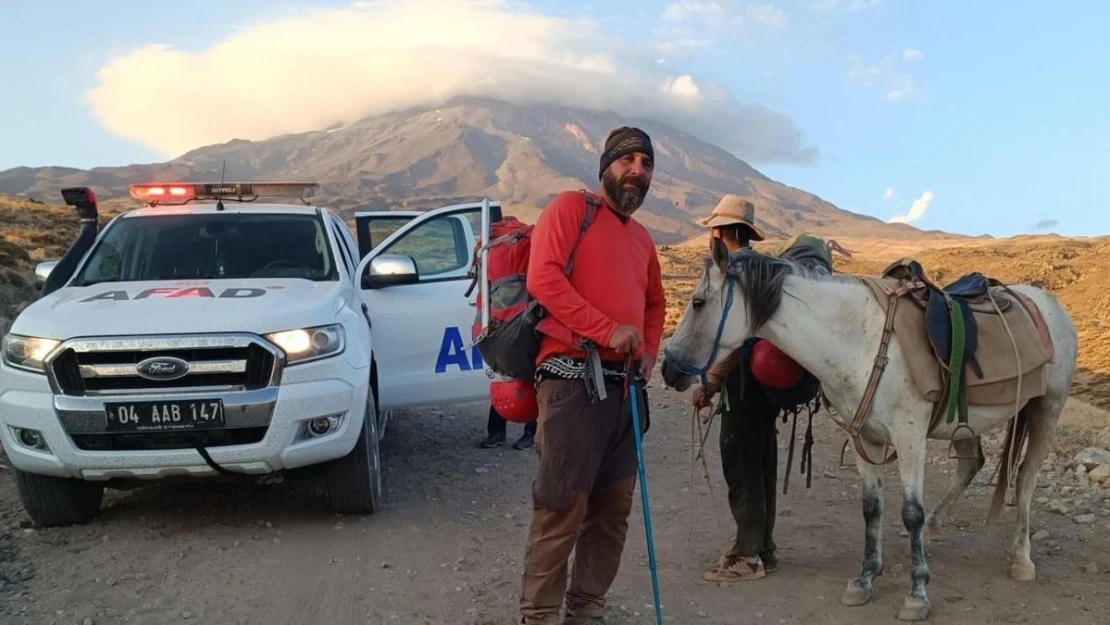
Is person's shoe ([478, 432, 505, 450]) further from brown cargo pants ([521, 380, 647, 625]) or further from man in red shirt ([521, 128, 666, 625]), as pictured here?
man in red shirt ([521, 128, 666, 625])

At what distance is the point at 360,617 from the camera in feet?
15.0

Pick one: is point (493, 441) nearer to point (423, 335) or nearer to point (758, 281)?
point (423, 335)

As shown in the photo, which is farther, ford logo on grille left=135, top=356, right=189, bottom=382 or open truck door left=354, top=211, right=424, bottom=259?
open truck door left=354, top=211, right=424, bottom=259

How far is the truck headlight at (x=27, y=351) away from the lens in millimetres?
5258

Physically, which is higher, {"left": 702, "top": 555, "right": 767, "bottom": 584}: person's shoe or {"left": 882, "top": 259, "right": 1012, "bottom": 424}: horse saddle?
{"left": 882, "top": 259, "right": 1012, "bottom": 424}: horse saddle

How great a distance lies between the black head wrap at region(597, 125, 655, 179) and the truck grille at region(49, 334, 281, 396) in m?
2.51

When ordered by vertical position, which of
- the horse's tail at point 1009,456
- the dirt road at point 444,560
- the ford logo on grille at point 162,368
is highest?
the ford logo on grille at point 162,368

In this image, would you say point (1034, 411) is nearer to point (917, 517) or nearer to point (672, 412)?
point (917, 517)

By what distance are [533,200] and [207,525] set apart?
193 meters

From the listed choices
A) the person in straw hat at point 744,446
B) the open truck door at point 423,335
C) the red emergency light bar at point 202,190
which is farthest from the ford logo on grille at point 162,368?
the person in straw hat at point 744,446

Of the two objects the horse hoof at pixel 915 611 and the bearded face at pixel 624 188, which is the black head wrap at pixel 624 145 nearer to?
the bearded face at pixel 624 188

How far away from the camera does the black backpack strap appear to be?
3.85m

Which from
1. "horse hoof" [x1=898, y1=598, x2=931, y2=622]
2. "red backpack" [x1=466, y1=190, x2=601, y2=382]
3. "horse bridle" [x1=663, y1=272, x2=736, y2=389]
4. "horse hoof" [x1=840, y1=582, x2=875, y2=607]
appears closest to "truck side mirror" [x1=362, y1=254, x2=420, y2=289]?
"red backpack" [x1=466, y1=190, x2=601, y2=382]

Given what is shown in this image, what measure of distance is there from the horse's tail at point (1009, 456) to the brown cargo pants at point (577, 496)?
8.26 feet
